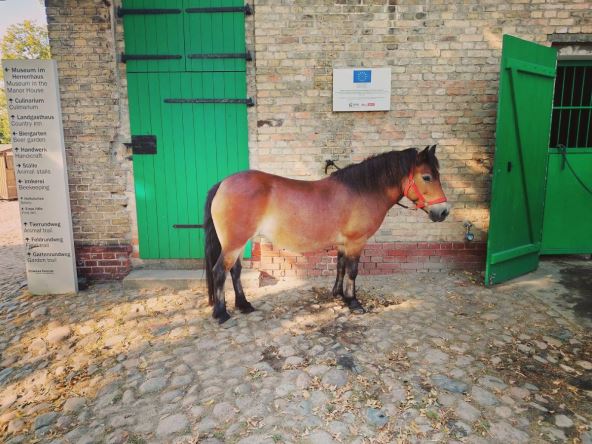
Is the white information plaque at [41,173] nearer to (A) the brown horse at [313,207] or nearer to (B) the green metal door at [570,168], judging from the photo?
(A) the brown horse at [313,207]

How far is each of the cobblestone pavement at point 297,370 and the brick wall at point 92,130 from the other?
87 cm

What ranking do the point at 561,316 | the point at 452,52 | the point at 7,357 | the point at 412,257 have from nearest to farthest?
1. the point at 7,357
2. the point at 561,316
3. the point at 452,52
4. the point at 412,257

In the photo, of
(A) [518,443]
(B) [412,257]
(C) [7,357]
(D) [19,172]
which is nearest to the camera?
(A) [518,443]

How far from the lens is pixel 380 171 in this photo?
4.16 metres

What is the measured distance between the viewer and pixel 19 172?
4.75 meters

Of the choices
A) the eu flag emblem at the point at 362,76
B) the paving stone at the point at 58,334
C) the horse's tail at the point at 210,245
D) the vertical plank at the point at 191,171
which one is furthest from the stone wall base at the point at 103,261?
the eu flag emblem at the point at 362,76

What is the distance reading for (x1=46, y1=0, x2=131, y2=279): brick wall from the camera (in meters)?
4.91

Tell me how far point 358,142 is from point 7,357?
4.42m

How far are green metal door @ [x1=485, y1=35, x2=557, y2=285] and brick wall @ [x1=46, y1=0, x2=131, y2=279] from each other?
187 inches

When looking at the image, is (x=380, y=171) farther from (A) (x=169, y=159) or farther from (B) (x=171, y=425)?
(B) (x=171, y=425)

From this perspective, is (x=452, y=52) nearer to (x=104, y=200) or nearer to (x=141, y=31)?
(x=141, y=31)

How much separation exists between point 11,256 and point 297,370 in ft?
20.8

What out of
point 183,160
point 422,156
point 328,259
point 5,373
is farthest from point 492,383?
point 183,160

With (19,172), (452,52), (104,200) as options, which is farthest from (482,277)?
(19,172)
